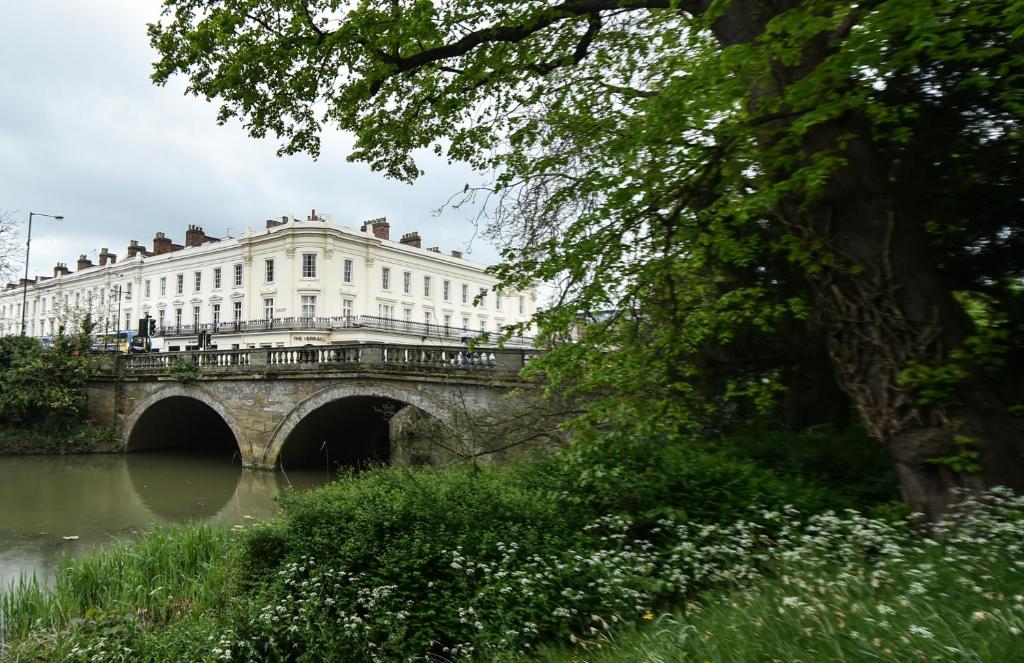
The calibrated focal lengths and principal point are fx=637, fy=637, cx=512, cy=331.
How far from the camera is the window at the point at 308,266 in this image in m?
37.9

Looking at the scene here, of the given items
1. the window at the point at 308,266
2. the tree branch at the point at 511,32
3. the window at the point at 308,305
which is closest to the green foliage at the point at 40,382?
the window at the point at 308,305

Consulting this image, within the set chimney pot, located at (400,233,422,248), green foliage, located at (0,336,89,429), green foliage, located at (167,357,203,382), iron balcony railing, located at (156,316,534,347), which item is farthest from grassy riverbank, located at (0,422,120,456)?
chimney pot, located at (400,233,422,248)

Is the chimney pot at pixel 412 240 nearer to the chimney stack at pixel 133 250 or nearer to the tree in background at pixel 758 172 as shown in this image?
the chimney stack at pixel 133 250

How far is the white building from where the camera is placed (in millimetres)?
37750

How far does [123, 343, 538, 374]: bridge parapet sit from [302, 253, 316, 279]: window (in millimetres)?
13294

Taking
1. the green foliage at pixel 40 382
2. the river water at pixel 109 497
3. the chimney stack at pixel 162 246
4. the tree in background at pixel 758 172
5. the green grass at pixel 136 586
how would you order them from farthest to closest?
the chimney stack at pixel 162 246
the green foliage at pixel 40 382
the river water at pixel 109 497
the green grass at pixel 136 586
the tree in background at pixel 758 172

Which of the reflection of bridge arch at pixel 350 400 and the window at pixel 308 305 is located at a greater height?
the window at pixel 308 305

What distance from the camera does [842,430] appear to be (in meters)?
6.82

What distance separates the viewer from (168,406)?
25.7m

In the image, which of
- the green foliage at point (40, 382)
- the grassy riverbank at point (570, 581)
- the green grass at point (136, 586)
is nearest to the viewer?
the grassy riverbank at point (570, 581)

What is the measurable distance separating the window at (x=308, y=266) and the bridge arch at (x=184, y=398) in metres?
12.7

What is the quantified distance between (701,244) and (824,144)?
54.0 inches

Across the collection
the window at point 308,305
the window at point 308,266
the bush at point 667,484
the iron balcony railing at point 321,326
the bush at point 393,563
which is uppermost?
the window at point 308,266

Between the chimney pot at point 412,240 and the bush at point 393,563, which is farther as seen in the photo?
the chimney pot at point 412,240
